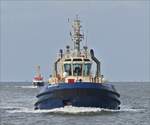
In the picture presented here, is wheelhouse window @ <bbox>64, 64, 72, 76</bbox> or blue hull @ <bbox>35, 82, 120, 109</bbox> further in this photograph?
wheelhouse window @ <bbox>64, 64, 72, 76</bbox>

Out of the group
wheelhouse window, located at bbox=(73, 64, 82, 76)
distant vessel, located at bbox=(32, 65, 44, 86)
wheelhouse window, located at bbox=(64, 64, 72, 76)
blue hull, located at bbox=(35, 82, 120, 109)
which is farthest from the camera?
distant vessel, located at bbox=(32, 65, 44, 86)

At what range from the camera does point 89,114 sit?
5444 cm

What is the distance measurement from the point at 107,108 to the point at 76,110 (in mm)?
3236

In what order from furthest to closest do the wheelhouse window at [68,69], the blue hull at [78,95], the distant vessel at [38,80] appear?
the distant vessel at [38,80], the wheelhouse window at [68,69], the blue hull at [78,95]

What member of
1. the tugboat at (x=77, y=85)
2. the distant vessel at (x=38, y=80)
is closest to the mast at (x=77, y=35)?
the tugboat at (x=77, y=85)

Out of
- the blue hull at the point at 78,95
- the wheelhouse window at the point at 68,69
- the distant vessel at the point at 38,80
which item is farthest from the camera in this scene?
the distant vessel at the point at 38,80

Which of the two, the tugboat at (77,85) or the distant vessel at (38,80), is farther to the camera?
the distant vessel at (38,80)

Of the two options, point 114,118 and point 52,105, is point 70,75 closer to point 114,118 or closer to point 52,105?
point 52,105

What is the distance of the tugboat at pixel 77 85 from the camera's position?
179 ft

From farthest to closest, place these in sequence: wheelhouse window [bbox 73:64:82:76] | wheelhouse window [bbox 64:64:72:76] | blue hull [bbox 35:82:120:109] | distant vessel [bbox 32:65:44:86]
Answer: distant vessel [bbox 32:65:44:86] < wheelhouse window [bbox 64:64:72:76] < wheelhouse window [bbox 73:64:82:76] < blue hull [bbox 35:82:120:109]

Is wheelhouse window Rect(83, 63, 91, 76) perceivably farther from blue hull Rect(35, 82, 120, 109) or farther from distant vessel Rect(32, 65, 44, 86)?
distant vessel Rect(32, 65, 44, 86)

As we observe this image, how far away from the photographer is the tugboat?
2152 inches

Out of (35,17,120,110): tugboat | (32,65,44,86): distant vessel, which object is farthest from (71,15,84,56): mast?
(32,65,44,86): distant vessel

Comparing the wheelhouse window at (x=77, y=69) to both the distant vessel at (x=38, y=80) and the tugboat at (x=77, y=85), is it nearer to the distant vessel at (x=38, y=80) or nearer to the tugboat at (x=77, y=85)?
the tugboat at (x=77, y=85)
